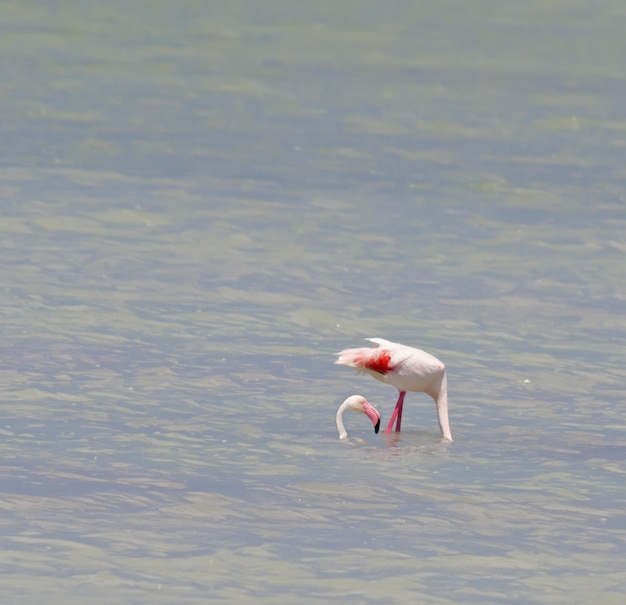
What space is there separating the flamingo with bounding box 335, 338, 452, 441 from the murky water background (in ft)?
0.58

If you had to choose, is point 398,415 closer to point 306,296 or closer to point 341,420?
point 341,420

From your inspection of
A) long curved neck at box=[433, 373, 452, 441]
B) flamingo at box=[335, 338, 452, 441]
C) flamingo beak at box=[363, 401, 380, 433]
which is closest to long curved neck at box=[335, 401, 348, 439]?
flamingo beak at box=[363, 401, 380, 433]

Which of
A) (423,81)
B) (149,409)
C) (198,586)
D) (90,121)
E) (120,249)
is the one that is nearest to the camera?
(198,586)

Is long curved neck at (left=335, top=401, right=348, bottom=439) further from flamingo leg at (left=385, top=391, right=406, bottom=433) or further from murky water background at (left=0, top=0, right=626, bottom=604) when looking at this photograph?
flamingo leg at (left=385, top=391, right=406, bottom=433)

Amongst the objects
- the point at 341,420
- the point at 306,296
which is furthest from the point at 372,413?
the point at 306,296

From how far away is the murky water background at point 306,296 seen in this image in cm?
536

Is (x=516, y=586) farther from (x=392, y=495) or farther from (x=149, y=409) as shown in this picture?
(x=149, y=409)

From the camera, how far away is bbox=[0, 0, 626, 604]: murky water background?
17.6 feet

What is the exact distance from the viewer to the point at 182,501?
576cm

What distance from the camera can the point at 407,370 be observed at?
6.75m

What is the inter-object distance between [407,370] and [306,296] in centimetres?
263

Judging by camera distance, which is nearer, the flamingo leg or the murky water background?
the murky water background

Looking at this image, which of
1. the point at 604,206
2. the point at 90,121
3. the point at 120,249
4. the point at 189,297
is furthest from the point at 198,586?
the point at 90,121

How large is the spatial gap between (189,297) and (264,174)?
3447mm
